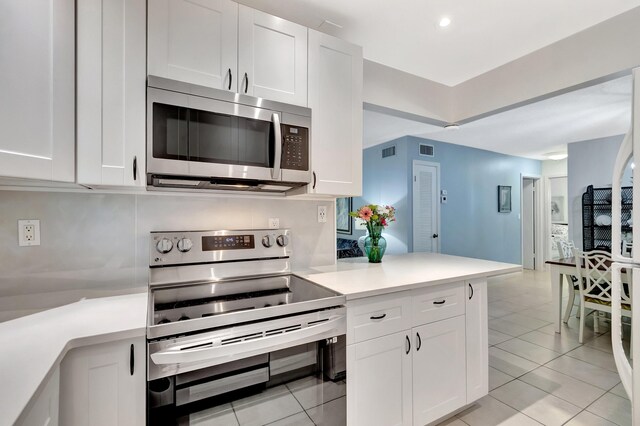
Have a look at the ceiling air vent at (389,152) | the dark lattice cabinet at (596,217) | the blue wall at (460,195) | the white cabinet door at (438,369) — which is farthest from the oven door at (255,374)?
the dark lattice cabinet at (596,217)

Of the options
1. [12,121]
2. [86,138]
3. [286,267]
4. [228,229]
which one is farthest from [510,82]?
[12,121]

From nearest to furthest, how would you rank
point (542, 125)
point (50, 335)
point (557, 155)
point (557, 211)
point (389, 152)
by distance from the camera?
point (50, 335), point (542, 125), point (389, 152), point (557, 155), point (557, 211)

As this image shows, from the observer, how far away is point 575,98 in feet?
10.7

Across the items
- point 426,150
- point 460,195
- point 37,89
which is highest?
point 426,150

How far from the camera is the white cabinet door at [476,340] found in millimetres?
1891

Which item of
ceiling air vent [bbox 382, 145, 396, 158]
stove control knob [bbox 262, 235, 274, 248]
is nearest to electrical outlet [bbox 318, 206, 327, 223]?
stove control knob [bbox 262, 235, 274, 248]

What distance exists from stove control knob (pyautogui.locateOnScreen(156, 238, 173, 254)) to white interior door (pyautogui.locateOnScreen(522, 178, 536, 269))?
7280 mm

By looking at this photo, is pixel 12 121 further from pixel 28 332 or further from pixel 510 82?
pixel 510 82

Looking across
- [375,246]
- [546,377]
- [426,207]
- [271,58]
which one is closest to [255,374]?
[375,246]

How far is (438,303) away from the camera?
5.73 ft

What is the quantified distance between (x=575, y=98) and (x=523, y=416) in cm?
322

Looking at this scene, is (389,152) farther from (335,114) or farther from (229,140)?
(229,140)

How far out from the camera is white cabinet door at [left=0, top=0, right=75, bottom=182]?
3.23 feet

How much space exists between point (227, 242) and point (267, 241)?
24 cm
